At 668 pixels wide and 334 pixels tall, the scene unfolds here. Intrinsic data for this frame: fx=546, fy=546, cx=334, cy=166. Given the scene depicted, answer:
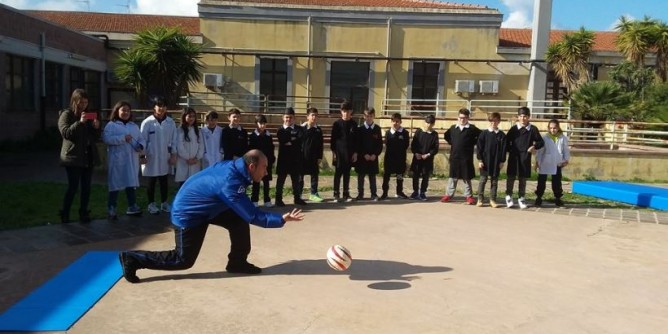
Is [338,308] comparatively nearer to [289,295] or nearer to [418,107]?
[289,295]

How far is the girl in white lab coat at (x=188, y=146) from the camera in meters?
8.77

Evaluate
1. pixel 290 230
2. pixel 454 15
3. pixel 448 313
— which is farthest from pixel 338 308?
pixel 454 15

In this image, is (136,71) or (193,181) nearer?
(193,181)

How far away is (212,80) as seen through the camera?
26.0 m

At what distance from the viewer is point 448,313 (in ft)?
15.5

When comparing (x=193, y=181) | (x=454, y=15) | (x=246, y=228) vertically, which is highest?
(x=454, y=15)

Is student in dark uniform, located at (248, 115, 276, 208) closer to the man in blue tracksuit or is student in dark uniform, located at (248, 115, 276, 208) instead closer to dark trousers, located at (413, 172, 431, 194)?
dark trousers, located at (413, 172, 431, 194)

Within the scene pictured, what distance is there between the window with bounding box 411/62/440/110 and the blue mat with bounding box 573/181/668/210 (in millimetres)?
15376

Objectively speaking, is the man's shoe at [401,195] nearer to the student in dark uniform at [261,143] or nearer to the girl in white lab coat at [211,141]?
the student in dark uniform at [261,143]

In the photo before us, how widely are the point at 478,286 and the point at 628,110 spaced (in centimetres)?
1720

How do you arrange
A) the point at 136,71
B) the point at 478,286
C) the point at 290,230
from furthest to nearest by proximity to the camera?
1. the point at 136,71
2. the point at 290,230
3. the point at 478,286

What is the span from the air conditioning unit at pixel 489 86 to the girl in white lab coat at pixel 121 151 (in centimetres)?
2127

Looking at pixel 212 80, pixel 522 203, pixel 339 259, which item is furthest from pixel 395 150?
pixel 212 80

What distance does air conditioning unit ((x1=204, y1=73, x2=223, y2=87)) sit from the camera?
25969 millimetres
